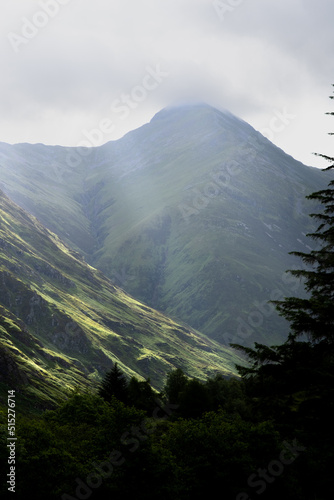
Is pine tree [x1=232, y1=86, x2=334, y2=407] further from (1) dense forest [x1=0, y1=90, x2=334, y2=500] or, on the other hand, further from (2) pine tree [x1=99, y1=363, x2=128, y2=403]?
(2) pine tree [x1=99, y1=363, x2=128, y2=403]

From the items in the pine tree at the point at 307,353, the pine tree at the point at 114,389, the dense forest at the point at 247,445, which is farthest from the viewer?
the pine tree at the point at 114,389

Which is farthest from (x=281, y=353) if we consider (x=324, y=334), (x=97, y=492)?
(x=97, y=492)

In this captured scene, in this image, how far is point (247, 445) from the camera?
1441 inches

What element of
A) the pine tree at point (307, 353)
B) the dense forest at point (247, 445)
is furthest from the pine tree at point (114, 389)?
the pine tree at point (307, 353)

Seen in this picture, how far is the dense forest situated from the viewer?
2061 centimetres

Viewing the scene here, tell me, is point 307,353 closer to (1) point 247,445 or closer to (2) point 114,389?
(1) point 247,445

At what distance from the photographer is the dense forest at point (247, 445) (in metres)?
20.6

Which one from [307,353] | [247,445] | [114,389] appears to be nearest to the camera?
[307,353]

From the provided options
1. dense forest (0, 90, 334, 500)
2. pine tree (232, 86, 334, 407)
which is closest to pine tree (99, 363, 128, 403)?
dense forest (0, 90, 334, 500)

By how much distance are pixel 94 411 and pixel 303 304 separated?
1916 inches

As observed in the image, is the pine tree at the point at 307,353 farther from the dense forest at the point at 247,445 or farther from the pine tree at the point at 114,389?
the pine tree at the point at 114,389

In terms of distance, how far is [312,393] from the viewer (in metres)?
19.6

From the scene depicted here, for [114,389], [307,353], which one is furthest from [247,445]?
[114,389]

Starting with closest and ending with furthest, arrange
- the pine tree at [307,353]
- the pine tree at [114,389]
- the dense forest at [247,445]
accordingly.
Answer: the pine tree at [307,353], the dense forest at [247,445], the pine tree at [114,389]
